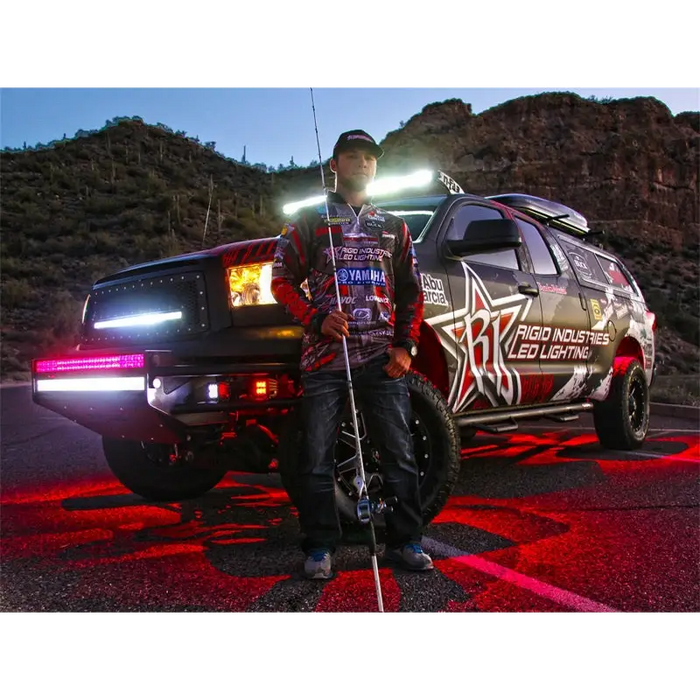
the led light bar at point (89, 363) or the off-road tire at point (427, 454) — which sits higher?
the led light bar at point (89, 363)

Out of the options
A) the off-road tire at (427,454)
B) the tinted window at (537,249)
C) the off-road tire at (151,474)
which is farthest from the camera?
the tinted window at (537,249)

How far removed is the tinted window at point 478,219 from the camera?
433 cm

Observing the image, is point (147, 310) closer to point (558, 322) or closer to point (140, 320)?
point (140, 320)

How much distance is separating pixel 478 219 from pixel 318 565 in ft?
9.17

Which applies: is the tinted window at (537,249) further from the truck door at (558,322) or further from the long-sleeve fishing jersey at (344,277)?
the long-sleeve fishing jersey at (344,277)

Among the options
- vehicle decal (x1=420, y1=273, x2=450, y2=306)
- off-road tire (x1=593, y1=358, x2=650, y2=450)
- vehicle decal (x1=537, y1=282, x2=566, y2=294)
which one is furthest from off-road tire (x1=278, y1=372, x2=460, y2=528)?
off-road tire (x1=593, y1=358, x2=650, y2=450)

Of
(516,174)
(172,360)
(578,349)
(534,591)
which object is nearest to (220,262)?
(172,360)

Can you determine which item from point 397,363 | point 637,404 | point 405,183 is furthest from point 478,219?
point 637,404

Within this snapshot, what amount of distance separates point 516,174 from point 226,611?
41.0 metres

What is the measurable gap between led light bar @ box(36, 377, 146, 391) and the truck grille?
379 millimetres

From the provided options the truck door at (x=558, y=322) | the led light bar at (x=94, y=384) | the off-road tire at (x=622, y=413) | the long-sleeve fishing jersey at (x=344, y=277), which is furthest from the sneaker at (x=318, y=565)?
the off-road tire at (x=622, y=413)

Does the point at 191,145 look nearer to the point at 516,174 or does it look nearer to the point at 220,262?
the point at 516,174

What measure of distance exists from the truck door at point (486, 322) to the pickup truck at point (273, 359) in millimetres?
12

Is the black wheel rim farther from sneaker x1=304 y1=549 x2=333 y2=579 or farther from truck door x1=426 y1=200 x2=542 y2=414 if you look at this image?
sneaker x1=304 y1=549 x2=333 y2=579
